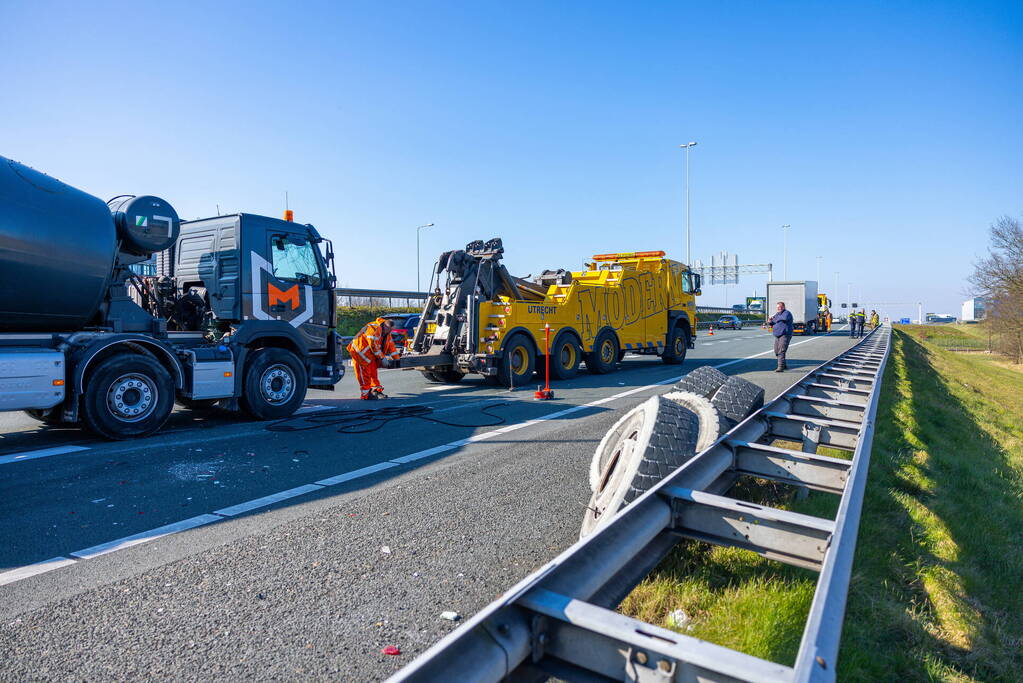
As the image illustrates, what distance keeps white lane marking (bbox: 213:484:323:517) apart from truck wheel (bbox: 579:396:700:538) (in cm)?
233

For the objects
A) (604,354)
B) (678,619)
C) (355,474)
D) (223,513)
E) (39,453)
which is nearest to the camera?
(678,619)

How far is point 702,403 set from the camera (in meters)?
5.06

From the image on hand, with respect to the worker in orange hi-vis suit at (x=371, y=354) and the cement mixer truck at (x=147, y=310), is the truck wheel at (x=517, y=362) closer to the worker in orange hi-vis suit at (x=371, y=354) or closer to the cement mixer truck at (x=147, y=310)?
the worker in orange hi-vis suit at (x=371, y=354)

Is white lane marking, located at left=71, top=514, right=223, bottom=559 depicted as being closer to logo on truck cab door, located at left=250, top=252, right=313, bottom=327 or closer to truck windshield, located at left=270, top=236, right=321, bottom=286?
logo on truck cab door, located at left=250, top=252, right=313, bottom=327

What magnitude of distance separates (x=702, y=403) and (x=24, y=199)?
7.01 m

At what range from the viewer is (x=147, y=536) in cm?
421

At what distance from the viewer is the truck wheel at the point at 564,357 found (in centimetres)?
1404

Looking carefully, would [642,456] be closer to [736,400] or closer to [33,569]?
[736,400]

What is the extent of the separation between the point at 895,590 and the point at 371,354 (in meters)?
8.94

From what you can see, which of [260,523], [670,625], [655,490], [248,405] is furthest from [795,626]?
[248,405]

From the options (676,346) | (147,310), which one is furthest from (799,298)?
(147,310)

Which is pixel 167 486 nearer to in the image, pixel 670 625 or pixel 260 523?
pixel 260 523

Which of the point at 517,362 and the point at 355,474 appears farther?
the point at 517,362

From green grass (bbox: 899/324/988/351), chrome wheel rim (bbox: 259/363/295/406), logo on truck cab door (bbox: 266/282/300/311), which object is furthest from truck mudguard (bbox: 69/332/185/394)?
green grass (bbox: 899/324/988/351)
